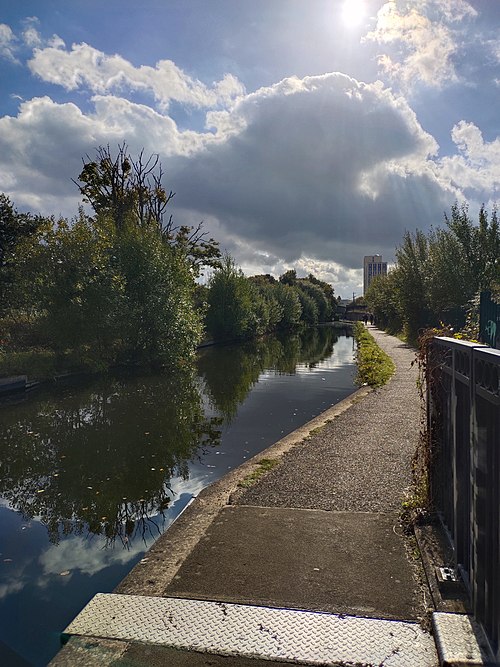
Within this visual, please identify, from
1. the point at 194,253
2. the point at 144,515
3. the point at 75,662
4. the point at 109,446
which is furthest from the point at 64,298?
the point at 194,253

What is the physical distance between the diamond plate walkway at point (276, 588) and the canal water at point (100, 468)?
76cm

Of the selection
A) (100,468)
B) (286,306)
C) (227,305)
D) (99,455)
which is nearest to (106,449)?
(99,455)

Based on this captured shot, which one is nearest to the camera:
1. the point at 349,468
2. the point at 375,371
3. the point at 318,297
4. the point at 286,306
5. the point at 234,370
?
the point at 349,468

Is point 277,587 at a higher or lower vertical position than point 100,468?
higher

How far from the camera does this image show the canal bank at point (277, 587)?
325 centimetres

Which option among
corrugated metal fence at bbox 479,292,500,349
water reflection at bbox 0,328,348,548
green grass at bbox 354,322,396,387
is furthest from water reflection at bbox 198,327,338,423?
corrugated metal fence at bbox 479,292,500,349

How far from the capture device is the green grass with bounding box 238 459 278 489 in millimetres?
6781

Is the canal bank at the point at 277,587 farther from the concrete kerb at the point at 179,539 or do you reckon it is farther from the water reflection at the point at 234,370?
the water reflection at the point at 234,370

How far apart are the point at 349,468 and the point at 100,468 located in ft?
13.5

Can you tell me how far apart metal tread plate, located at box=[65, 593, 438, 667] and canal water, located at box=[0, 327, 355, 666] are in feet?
2.44

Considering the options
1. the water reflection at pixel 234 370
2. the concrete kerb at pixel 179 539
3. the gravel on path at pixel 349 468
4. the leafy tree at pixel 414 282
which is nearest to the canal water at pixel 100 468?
the water reflection at pixel 234 370

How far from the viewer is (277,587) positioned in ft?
13.2

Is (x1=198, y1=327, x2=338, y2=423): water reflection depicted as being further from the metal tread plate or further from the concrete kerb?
the metal tread plate

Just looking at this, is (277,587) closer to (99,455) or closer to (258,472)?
(258,472)
